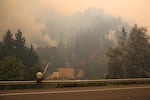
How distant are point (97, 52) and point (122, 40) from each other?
2043 millimetres

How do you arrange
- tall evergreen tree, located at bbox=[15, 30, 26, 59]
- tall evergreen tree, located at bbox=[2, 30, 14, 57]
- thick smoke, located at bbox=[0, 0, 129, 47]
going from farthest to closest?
thick smoke, located at bbox=[0, 0, 129, 47] → tall evergreen tree, located at bbox=[15, 30, 26, 59] → tall evergreen tree, located at bbox=[2, 30, 14, 57]

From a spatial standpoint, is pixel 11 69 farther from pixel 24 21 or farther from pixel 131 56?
pixel 131 56

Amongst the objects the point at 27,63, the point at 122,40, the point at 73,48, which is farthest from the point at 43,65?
the point at 122,40

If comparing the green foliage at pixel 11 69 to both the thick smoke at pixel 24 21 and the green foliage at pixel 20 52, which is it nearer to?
the green foliage at pixel 20 52

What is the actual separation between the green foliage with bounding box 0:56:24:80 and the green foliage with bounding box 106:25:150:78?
547cm

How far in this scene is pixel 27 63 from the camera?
1320cm

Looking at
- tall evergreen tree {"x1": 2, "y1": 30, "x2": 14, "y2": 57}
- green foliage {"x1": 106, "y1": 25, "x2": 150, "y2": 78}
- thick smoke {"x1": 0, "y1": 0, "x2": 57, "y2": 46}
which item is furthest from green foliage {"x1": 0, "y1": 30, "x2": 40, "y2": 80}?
green foliage {"x1": 106, "y1": 25, "x2": 150, "y2": 78}

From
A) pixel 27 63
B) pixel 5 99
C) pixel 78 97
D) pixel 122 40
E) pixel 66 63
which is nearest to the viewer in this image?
pixel 5 99

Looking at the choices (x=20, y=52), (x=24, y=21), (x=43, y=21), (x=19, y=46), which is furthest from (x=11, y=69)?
(x=43, y=21)

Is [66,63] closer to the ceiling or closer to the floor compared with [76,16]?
closer to the floor

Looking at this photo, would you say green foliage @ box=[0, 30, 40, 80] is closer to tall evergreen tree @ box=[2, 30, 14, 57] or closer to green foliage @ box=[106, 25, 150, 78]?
tall evergreen tree @ box=[2, 30, 14, 57]

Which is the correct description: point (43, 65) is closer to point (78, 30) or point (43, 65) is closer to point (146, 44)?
point (78, 30)

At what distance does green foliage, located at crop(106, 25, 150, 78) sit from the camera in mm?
15164

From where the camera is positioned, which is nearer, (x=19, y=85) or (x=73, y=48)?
(x=19, y=85)
